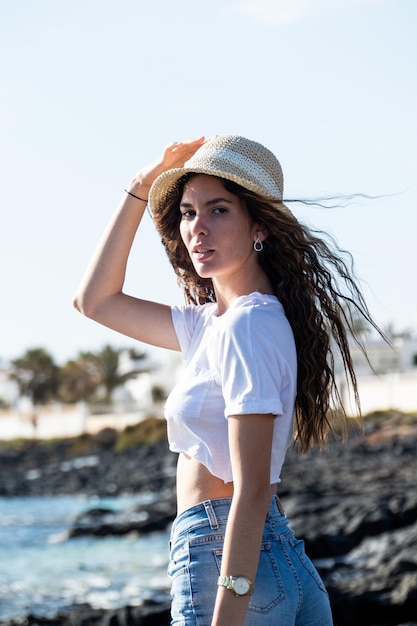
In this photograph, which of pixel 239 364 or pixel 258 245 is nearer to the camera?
pixel 239 364

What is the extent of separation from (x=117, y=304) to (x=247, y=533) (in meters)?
0.82

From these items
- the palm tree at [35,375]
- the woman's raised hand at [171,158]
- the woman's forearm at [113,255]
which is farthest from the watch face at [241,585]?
the palm tree at [35,375]

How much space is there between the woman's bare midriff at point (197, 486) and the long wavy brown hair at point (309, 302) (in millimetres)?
242

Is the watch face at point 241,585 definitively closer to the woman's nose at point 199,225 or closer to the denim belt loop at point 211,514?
the denim belt loop at point 211,514

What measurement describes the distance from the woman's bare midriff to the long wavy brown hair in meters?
0.24

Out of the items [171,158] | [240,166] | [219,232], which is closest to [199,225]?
[219,232]

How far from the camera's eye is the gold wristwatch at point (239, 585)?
6.98ft

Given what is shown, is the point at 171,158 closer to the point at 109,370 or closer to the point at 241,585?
the point at 241,585

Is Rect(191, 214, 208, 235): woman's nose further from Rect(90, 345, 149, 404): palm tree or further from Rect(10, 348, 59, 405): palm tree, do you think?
Rect(10, 348, 59, 405): palm tree

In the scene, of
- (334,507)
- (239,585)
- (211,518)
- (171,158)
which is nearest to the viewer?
(239,585)

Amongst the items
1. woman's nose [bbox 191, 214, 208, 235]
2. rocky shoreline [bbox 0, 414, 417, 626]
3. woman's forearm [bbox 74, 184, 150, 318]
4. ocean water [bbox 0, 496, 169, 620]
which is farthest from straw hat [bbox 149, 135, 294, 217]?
ocean water [bbox 0, 496, 169, 620]

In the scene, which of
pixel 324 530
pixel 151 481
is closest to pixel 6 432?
pixel 151 481

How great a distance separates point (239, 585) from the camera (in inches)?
83.8

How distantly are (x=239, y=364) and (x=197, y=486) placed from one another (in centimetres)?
31
